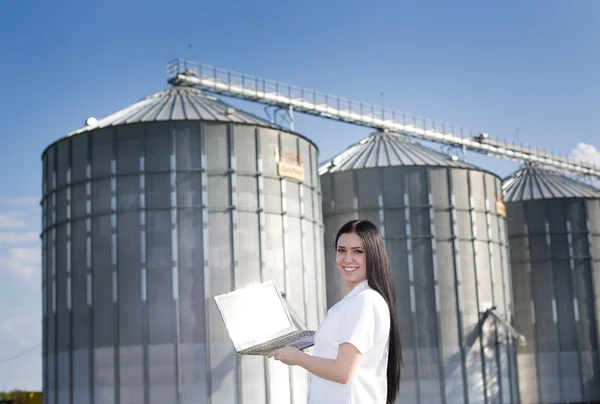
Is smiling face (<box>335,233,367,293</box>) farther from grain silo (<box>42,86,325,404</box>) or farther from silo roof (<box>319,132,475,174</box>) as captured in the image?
silo roof (<box>319,132,475,174</box>)

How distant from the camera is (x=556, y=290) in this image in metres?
49.6

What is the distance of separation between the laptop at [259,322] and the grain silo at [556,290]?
46.0m

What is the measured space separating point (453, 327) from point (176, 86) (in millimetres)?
18016

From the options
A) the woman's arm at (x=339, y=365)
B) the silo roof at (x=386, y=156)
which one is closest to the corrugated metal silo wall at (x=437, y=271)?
the silo roof at (x=386, y=156)

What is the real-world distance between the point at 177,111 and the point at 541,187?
27867 mm

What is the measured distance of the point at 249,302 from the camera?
595cm

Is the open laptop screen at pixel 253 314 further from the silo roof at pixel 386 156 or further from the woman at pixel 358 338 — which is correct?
the silo roof at pixel 386 156

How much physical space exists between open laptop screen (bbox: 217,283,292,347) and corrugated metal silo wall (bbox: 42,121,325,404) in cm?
2539

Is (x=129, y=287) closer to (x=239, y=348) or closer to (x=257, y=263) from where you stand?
(x=257, y=263)

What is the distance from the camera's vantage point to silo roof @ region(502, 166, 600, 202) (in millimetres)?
52094

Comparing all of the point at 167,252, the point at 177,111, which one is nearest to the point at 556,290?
the point at 177,111

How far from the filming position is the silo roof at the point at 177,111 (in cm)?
3388

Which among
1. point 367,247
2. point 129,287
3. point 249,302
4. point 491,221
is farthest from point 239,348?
point 491,221

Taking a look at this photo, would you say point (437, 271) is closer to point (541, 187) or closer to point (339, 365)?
point (541, 187)
